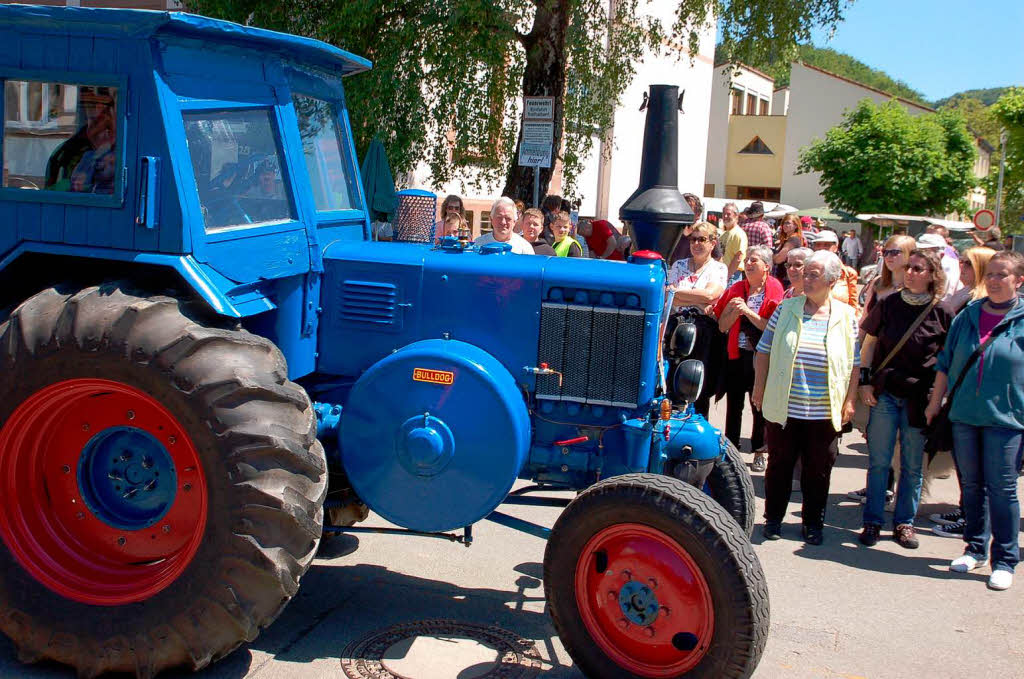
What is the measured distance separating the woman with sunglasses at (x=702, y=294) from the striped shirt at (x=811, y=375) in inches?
53.3

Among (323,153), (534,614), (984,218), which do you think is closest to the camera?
(534,614)

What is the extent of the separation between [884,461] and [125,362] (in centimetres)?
462

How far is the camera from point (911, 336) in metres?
6.01

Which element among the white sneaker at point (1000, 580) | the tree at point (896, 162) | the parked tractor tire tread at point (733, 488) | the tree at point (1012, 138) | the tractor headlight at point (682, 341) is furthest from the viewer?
the tree at point (896, 162)

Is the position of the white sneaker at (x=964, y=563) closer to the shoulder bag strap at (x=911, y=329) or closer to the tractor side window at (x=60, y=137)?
the shoulder bag strap at (x=911, y=329)

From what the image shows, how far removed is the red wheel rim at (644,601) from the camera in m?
3.67

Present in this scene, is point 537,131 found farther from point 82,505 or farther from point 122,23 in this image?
point 82,505

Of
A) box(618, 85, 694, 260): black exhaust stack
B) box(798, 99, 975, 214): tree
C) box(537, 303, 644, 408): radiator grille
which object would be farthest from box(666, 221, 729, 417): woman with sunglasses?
box(798, 99, 975, 214): tree

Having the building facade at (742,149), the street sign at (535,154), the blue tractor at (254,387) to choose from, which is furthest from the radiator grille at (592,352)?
the building facade at (742,149)

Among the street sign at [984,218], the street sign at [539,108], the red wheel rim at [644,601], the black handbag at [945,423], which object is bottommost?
the red wheel rim at [644,601]

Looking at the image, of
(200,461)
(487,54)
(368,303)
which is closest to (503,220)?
(368,303)

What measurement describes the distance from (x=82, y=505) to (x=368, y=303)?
1.48 meters

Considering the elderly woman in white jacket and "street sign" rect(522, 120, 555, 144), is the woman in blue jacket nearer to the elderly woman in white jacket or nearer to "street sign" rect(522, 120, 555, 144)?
the elderly woman in white jacket

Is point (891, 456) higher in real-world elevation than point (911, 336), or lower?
lower
